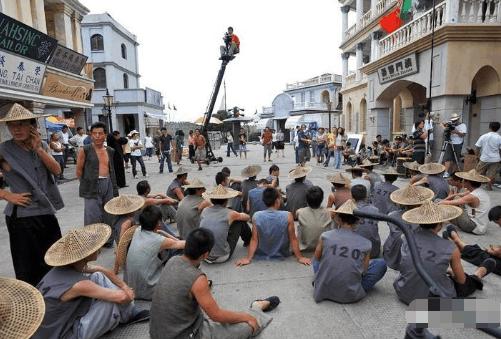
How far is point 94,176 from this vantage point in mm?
4629

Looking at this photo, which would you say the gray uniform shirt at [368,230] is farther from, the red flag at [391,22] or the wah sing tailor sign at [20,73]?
the red flag at [391,22]

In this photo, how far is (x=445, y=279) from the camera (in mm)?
2969

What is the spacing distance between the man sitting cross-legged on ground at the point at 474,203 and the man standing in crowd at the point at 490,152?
3.27 m

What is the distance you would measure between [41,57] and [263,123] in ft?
116

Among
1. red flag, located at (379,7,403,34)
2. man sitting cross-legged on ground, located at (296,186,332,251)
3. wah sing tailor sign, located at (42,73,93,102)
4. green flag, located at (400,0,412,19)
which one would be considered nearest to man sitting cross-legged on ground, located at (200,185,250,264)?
man sitting cross-legged on ground, located at (296,186,332,251)

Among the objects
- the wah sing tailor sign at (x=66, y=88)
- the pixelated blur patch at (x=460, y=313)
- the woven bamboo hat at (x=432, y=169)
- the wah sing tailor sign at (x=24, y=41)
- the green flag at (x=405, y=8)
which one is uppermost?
the green flag at (x=405, y=8)

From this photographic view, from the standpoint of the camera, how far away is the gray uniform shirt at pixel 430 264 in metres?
2.89

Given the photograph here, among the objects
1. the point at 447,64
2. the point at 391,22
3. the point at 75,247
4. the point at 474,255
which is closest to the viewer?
the point at 75,247

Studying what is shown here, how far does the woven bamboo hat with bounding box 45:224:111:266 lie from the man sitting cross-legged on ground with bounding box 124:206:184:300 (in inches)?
28.1

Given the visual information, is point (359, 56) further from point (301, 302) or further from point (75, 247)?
point (75, 247)

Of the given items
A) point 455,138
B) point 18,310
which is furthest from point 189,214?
point 455,138

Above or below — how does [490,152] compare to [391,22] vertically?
below

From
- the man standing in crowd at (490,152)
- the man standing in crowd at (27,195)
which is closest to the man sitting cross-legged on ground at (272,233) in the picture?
the man standing in crowd at (27,195)

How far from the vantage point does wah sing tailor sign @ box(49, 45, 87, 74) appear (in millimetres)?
12086
